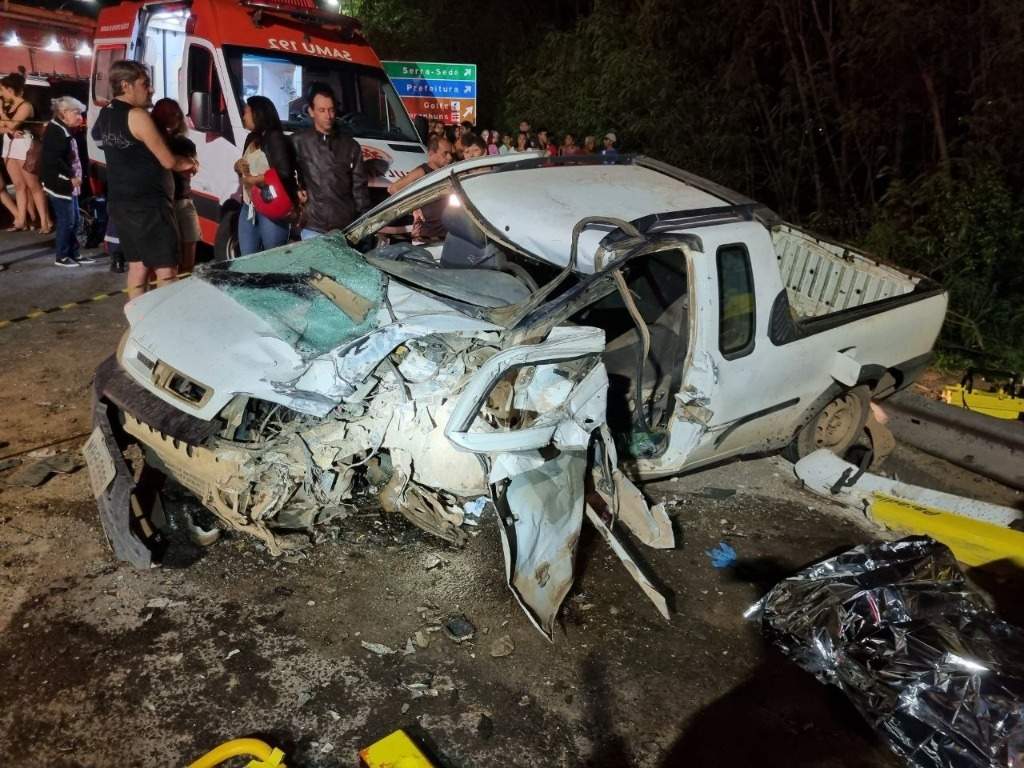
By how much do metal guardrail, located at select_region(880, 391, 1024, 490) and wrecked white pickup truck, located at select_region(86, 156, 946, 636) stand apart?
129 centimetres

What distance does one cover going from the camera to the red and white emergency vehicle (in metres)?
6.59

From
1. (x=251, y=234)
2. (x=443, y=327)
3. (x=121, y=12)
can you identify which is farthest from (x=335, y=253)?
(x=121, y=12)

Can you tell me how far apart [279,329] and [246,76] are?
4.73 metres

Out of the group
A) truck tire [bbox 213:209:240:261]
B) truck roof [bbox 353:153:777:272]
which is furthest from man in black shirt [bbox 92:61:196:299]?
truck roof [bbox 353:153:777:272]

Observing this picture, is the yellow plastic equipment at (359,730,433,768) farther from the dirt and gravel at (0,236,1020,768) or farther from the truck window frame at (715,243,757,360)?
the truck window frame at (715,243,757,360)

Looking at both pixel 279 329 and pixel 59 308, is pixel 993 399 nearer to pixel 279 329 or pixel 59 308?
pixel 279 329

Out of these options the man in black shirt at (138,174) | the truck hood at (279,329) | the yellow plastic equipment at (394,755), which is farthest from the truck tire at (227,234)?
the yellow plastic equipment at (394,755)

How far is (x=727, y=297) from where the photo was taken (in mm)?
3486

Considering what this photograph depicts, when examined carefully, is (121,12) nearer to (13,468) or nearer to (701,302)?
(13,468)

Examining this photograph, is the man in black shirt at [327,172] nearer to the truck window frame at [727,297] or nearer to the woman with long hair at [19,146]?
the truck window frame at [727,297]

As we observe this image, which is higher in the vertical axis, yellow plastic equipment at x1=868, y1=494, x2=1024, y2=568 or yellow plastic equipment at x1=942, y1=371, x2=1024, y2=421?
yellow plastic equipment at x1=868, y1=494, x2=1024, y2=568

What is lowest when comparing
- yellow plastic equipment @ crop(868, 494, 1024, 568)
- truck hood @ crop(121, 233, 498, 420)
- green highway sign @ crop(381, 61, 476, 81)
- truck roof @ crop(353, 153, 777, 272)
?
yellow plastic equipment @ crop(868, 494, 1024, 568)

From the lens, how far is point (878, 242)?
767 cm

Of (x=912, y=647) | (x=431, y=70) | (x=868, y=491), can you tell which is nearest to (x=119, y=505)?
(x=912, y=647)
